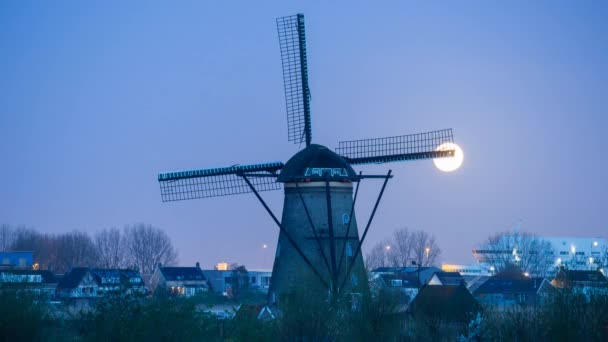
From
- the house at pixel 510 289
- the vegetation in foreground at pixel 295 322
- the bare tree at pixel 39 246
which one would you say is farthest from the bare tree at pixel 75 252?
the vegetation in foreground at pixel 295 322

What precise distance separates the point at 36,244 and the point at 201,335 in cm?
11817

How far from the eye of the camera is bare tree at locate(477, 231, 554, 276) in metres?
133

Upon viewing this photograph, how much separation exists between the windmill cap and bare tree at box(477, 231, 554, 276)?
82453 mm

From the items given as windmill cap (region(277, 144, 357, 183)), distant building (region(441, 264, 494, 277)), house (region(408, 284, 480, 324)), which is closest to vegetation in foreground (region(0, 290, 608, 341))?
house (region(408, 284, 480, 324))

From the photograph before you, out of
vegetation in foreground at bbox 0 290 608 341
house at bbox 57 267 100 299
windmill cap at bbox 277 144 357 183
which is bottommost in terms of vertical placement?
vegetation in foreground at bbox 0 290 608 341

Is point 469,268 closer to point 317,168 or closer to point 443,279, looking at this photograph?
point 443,279

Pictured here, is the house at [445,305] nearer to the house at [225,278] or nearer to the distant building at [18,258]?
the house at [225,278]

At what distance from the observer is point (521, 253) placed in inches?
5502

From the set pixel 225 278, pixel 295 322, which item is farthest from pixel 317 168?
pixel 225 278

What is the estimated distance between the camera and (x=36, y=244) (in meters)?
147

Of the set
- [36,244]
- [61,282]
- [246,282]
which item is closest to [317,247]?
[61,282]

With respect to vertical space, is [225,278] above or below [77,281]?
above

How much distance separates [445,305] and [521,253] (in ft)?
301

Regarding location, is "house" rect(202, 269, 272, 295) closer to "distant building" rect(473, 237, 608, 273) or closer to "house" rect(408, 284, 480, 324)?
"distant building" rect(473, 237, 608, 273)
